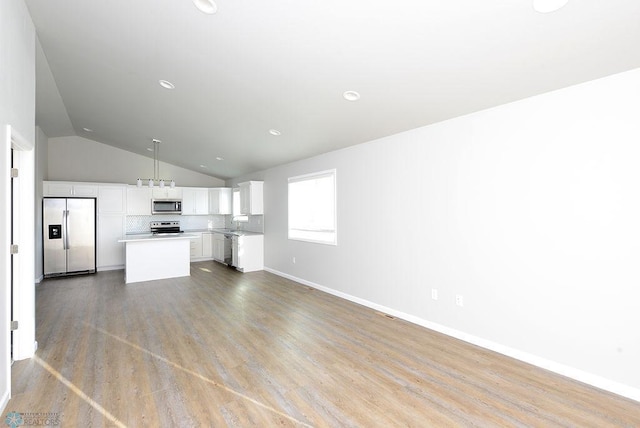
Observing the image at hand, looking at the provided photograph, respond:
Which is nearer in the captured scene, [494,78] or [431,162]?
[494,78]

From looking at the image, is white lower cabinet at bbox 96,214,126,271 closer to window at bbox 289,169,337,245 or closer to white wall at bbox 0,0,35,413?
window at bbox 289,169,337,245

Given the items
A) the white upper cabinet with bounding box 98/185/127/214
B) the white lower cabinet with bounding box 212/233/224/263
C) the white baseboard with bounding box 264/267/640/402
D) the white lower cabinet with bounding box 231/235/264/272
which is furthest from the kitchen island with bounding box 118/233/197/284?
the white baseboard with bounding box 264/267/640/402

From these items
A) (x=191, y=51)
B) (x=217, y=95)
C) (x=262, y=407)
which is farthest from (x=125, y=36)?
(x=262, y=407)

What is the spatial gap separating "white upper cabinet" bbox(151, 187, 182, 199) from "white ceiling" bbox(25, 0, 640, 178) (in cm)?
351

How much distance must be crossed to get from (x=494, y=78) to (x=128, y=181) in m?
8.66

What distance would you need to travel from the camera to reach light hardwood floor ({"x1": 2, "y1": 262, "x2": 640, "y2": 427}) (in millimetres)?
2090

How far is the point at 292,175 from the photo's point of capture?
6.25 meters

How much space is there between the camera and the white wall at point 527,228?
93.1 inches

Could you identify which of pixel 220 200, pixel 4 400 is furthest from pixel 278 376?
pixel 220 200

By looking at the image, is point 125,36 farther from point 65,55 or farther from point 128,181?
point 128,181

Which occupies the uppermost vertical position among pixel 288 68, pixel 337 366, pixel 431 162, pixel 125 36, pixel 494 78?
pixel 125 36

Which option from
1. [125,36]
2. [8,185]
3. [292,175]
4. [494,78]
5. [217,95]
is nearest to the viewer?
[8,185]

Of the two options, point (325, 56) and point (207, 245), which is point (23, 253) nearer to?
point (325, 56)

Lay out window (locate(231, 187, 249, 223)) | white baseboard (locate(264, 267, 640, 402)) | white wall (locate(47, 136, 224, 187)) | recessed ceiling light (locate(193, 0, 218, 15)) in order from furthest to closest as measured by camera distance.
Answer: window (locate(231, 187, 249, 223)), white wall (locate(47, 136, 224, 187)), white baseboard (locate(264, 267, 640, 402)), recessed ceiling light (locate(193, 0, 218, 15))
